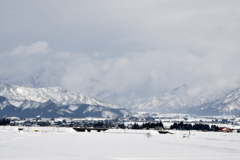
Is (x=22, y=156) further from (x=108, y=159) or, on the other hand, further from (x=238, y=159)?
(x=238, y=159)

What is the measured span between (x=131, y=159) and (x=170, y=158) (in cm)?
683

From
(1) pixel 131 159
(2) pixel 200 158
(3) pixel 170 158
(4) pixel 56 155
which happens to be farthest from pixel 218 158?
(4) pixel 56 155

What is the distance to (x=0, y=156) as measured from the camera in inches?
2340

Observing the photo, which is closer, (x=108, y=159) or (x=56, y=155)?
(x=108, y=159)

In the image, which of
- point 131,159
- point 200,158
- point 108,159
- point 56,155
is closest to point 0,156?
point 56,155

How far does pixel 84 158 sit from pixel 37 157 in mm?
7416

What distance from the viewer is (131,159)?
6122cm

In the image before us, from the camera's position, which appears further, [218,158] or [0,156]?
[218,158]

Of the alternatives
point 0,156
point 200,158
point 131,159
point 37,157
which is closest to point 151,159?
point 131,159

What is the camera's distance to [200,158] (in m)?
63.9

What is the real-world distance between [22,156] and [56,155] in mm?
5587

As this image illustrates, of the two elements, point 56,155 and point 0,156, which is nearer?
point 0,156

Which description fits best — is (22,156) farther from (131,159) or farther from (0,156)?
(131,159)

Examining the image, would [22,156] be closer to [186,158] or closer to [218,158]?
[186,158]
